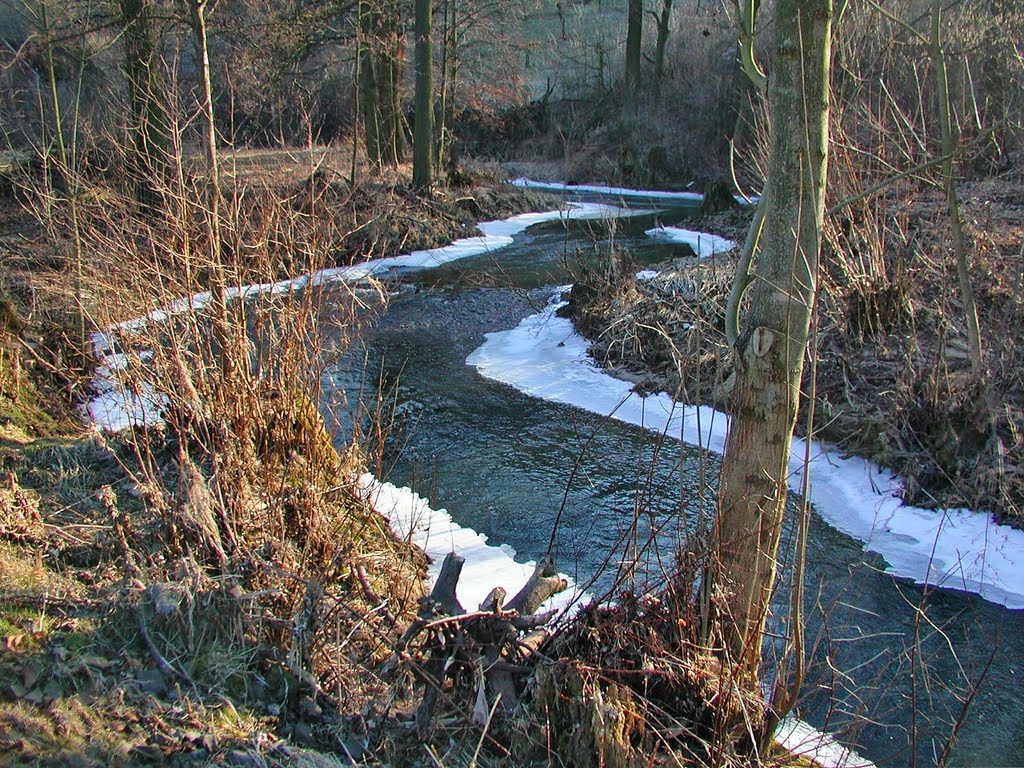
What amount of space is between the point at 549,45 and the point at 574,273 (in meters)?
25.3

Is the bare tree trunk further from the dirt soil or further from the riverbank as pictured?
the riverbank

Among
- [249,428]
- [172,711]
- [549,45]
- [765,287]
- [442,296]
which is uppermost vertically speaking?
[549,45]

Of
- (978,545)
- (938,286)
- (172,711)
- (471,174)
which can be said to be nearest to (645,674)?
(172,711)

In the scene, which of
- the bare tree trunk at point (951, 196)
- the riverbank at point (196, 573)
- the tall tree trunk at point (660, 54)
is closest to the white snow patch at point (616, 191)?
the tall tree trunk at point (660, 54)

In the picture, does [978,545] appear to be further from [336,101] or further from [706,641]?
[336,101]

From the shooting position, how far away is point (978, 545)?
6121 mm

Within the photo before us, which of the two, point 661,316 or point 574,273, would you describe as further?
point 574,273

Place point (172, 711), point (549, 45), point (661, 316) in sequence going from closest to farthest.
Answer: point (172, 711)
point (661, 316)
point (549, 45)

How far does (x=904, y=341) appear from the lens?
834 centimetres

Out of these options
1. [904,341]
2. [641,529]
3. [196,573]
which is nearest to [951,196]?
[904,341]

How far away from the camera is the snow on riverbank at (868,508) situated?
19.0 ft

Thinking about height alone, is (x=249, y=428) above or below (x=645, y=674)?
above

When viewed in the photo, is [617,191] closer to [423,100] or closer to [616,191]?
[616,191]

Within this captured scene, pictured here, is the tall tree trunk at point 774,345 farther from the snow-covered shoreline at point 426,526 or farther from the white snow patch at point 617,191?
the white snow patch at point 617,191
